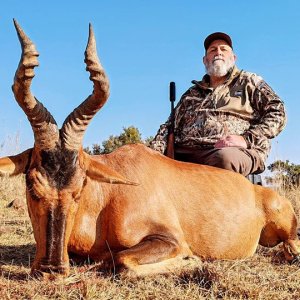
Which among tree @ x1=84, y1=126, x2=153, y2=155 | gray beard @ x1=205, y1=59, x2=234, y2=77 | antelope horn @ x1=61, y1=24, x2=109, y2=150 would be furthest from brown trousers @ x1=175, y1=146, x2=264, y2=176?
tree @ x1=84, y1=126, x2=153, y2=155

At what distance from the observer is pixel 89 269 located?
4.76 metres

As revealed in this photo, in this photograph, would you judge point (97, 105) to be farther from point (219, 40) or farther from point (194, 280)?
point (219, 40)

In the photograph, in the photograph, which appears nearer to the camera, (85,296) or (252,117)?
(85,296)

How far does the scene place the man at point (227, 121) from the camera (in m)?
7.20

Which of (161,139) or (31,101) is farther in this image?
(161,139)

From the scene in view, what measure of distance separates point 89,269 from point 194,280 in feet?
3.18

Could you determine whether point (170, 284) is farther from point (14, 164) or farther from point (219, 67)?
point (219, 67)

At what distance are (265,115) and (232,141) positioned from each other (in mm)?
796

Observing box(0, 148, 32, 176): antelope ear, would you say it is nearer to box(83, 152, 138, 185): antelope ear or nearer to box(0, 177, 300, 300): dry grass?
box(83, 152, 138, 185): antelope ear

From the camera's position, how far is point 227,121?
7.61 m

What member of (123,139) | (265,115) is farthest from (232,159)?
(123,139)

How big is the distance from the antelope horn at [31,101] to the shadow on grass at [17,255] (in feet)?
4.72

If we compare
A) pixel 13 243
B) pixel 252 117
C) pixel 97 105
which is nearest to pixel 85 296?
pixel 97 105

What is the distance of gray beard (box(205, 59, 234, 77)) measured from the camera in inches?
324
